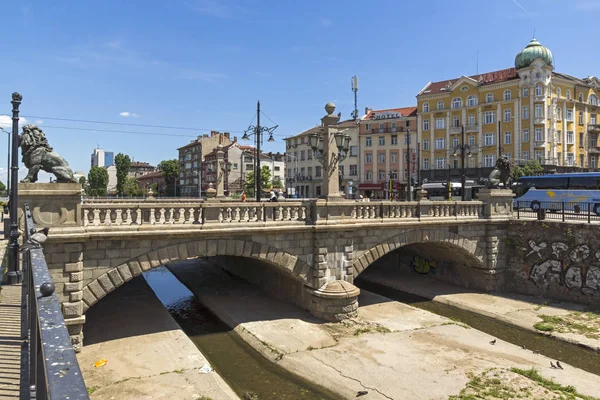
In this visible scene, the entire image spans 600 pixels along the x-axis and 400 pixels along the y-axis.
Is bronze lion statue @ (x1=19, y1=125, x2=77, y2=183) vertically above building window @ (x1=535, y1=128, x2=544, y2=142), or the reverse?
building window @ (x1=535, y1=128, x2=544, y2=142)

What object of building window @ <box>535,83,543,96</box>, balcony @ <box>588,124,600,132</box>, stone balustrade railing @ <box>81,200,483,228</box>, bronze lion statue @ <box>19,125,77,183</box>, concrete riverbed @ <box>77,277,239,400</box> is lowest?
concrete riverbed @ <box>77,277,239,400</box>

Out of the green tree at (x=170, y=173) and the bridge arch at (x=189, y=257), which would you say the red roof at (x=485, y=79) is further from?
the green tree at (x=170, y=173)

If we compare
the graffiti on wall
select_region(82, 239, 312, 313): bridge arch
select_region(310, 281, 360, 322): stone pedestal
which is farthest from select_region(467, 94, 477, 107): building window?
select_region(82, 239, 312, 313): bridge arch

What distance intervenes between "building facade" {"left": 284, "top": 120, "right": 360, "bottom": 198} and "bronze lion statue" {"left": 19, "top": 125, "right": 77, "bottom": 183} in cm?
5033

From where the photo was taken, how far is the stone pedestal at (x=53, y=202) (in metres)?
11.6

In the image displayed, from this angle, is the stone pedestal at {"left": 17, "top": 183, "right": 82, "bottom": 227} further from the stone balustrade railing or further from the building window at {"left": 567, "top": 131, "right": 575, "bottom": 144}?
the building window at {"left": 567, "top": 131, "right": 575, "bottom": 144}

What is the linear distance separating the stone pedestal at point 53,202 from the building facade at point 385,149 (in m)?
47.2

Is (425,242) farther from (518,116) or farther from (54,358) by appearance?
(518,116)

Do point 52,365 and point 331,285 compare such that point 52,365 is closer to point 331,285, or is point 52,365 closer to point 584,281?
point 331,285

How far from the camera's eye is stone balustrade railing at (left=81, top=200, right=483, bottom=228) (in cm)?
1280

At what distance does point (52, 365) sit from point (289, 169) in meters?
72.7

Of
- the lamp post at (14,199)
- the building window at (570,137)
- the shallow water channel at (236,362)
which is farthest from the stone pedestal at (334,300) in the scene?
the building window at (570,137)

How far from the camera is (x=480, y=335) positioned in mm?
15773

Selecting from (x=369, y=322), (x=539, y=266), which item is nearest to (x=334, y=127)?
(x=369, y=322)
